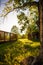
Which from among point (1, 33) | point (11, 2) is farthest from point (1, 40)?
point (11, 2)

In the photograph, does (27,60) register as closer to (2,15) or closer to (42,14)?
(42,14)

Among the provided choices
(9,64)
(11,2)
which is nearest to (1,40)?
(11,2)

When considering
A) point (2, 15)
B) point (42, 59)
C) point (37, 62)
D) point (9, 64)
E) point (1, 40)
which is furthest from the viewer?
point (1, 40)

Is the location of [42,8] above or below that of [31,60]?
above

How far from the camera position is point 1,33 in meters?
24.0

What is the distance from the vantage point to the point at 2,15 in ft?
38.4

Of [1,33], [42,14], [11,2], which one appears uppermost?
[11,2]

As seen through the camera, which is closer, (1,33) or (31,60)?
(31,60)

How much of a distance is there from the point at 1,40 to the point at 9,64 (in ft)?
42.0

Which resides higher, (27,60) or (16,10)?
(16,10)

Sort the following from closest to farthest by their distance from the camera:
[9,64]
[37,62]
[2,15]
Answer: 1. [37,62]
2. [9,64]
3. [2,15]

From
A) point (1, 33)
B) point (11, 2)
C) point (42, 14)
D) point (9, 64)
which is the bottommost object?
point (9, 64)

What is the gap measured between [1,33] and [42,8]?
14.6 metres

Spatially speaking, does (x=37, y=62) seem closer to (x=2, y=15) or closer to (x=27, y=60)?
(x=27, y=60)
